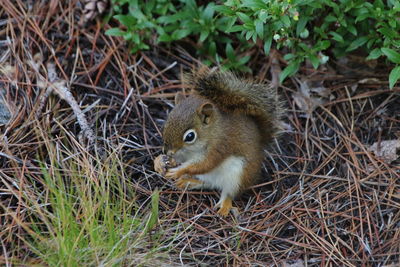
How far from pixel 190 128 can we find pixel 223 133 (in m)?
0.22

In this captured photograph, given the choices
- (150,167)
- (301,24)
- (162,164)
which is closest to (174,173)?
(162,164)

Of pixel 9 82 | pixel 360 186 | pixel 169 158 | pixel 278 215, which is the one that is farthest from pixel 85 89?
pixel 360 186

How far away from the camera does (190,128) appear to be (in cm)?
323

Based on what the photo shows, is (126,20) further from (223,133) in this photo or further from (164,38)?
(223,133)

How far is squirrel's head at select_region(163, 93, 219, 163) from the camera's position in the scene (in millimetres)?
3193

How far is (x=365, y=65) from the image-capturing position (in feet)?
12.7

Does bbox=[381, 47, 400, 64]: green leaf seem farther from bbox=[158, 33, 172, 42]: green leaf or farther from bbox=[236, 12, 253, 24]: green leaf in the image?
bbox=[158, 33, 172, 42]: green leaf

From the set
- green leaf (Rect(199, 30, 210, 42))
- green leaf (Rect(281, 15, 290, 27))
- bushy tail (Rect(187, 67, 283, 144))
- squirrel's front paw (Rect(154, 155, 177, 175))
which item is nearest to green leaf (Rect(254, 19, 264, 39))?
green leaf (Rect(281, 15, 290, 27))

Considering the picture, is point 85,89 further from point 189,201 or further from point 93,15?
point 189,201

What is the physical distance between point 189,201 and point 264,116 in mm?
679

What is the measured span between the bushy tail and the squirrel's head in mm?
70

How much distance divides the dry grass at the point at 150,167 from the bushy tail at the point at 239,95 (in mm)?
355

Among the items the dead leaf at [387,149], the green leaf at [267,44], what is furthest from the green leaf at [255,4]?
the dead leaf at [387,149]

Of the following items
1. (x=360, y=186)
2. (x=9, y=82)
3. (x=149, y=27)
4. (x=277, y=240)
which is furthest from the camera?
(x=149, y=27)
